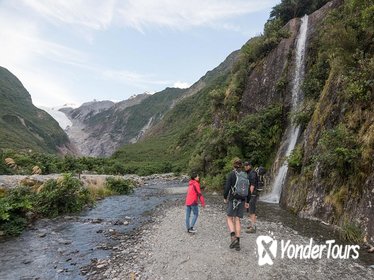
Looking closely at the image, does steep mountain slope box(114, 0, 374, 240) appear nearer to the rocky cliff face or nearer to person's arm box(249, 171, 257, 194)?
the rocky cliff face

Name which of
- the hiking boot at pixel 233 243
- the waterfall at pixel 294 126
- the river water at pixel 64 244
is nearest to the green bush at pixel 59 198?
the river water at pixel 64 244

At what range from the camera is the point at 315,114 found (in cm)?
2227

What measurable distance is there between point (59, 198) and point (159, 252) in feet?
37.0

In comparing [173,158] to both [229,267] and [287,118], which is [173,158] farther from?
[229,267]

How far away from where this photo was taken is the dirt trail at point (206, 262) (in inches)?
369

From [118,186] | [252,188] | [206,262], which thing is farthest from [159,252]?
[118,186]

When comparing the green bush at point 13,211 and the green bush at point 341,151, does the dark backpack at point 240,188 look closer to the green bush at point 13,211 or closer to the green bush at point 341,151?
the green bush at point 341,151

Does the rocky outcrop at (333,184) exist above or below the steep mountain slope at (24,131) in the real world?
below

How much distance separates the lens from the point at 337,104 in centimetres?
1934

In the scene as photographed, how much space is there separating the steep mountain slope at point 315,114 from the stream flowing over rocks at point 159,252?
5.89 ft

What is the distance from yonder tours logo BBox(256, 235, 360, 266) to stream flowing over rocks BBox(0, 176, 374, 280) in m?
0.23

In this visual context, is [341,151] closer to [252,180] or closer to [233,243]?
[252,180]

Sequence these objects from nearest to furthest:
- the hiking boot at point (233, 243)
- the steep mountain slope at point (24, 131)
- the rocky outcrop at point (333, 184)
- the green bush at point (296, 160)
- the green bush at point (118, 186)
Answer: the hiking boot at point (233, 243), the rocky outcrop at point (333, 184), the green bush at point (296, 160), the green bush at point (118, 186), the steep mountain slope at point (24, 131)

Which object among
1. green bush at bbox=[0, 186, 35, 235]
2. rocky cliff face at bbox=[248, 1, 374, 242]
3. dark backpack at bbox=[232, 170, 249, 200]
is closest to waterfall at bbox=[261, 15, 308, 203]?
rocky cliff face at bbox=[248, 1, 374, 242]
